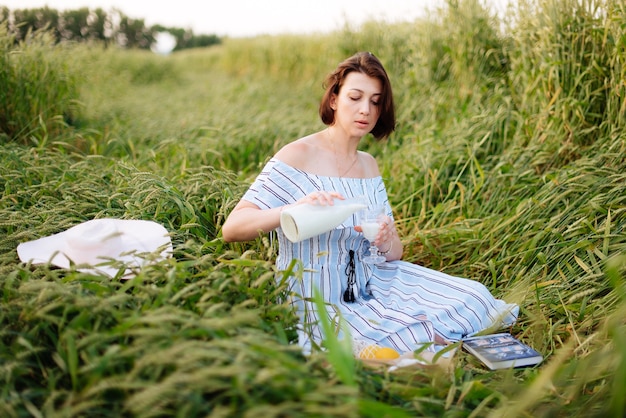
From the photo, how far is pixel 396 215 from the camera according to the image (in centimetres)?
358

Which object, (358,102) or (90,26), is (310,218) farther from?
(90,26)

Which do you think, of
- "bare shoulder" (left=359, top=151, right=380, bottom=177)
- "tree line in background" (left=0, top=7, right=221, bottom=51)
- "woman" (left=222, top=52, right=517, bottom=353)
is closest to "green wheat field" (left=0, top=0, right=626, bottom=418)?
"woman" (left=222, top=52, right=517, bottom=353)

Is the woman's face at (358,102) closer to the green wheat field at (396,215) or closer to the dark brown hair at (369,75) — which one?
the dark brown hair at (369,75)

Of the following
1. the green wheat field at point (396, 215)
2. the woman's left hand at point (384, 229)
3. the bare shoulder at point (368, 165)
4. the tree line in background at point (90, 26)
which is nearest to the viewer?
the green wheat field at point (396, 215)

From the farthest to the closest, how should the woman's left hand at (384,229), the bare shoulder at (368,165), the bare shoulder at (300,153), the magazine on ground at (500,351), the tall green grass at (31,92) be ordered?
1. the tall green grass at (31,92)
2. the bare shoulder at (368,165)
3. the bare shoulder at (300,153)
4. the woman's left hand at (384,229)
5. the magazine on ground at (500,351)

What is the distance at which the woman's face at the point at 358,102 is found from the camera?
229 centimetres

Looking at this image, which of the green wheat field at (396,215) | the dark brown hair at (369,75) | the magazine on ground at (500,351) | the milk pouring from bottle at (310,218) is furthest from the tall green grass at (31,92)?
the magazine on ground at (500,351)

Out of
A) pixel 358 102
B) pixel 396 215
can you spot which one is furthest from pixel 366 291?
pixel 396 215

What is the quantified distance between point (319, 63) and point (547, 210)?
499 centimetres

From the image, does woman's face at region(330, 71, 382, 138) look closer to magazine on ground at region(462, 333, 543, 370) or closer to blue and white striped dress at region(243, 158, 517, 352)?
blue and white striped dress at region(243, 158, 517, 352)

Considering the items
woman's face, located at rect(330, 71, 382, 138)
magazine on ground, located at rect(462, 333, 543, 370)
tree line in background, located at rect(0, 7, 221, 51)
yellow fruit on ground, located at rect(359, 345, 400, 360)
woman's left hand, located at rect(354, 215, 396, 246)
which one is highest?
tree line in background, located at rect(0, 7, 221, 51)

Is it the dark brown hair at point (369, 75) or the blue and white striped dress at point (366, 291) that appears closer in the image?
the blue and white striped dress at point (366, 291)

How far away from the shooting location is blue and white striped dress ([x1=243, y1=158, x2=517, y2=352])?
2098mm

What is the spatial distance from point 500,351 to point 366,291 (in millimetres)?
613
